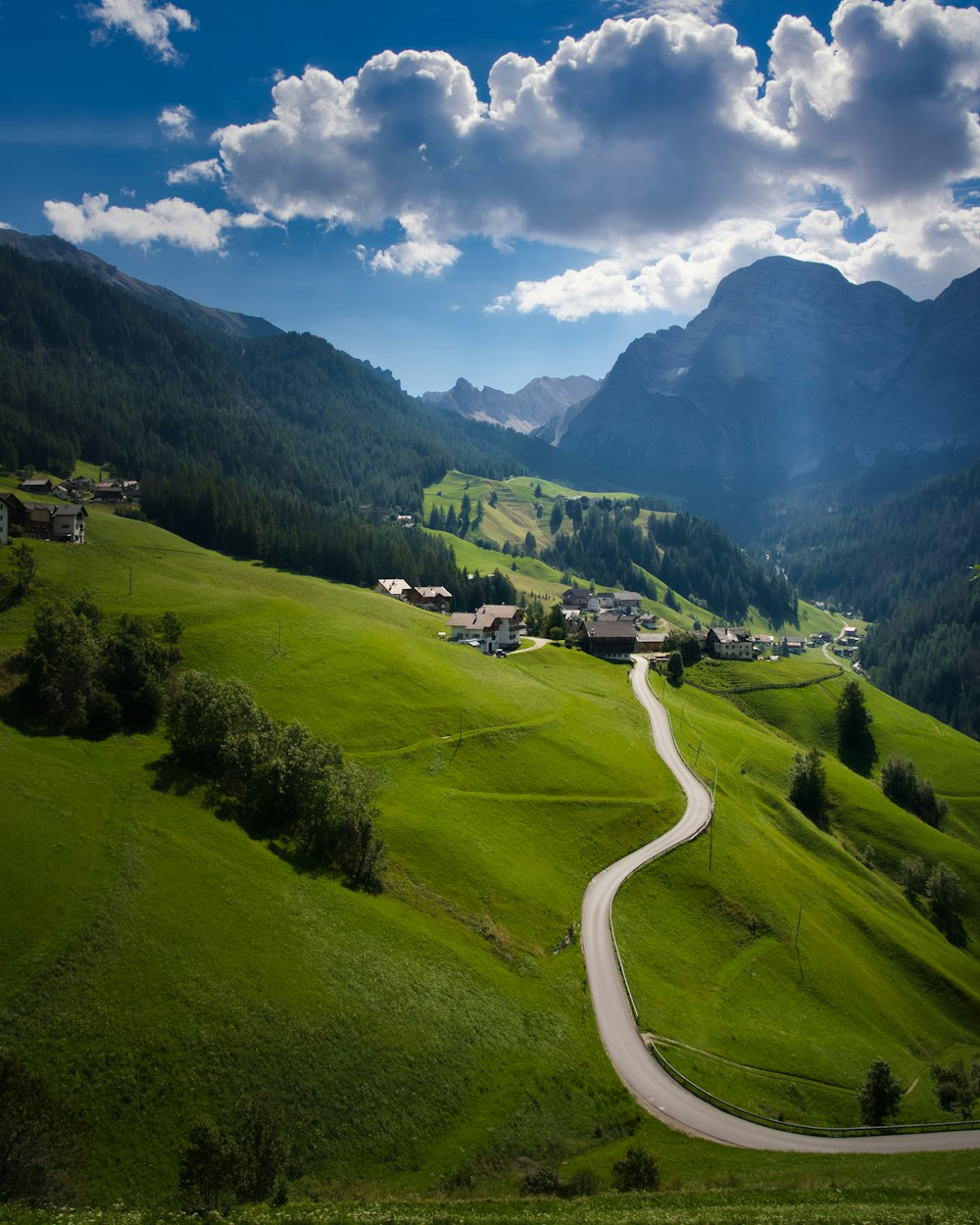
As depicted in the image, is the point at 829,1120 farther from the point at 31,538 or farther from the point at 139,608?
the point at 31,538

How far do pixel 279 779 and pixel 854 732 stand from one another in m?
122

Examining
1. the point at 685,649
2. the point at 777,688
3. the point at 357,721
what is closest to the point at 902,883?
the point at 777,688

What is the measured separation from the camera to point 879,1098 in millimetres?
52625

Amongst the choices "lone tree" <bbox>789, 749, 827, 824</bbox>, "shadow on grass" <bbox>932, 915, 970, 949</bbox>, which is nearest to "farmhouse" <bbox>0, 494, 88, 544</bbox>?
"lone tree" <bbox>789, 749, 827, 824</bbox>

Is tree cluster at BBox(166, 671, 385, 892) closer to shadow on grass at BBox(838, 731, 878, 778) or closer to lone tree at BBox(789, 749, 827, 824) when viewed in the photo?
lone tree at BBox(789, 749, 827, 824)

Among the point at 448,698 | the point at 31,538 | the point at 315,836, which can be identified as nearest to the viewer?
the point at 315,836

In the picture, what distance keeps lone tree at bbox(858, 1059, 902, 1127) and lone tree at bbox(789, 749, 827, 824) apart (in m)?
58.1

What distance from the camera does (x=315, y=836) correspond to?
2366 inches

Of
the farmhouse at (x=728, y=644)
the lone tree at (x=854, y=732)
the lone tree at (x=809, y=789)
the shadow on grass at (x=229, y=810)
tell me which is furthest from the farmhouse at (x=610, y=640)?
the shadow on grass at (x=229, y=810)

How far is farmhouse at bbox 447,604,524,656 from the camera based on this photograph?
14175 cm

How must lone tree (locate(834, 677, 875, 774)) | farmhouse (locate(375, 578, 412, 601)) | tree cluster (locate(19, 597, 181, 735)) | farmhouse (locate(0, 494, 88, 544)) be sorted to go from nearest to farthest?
tree cluster (locate(19, 597, 181, 735)) → farmhouse (locate(0, 494, 88, 544)) → lone tree (locate(834, 677, 875, 774)) → farmhouse (locate(375, 578, 412, 601))

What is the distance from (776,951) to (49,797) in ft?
219

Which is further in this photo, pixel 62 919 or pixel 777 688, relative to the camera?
pixel 777 688

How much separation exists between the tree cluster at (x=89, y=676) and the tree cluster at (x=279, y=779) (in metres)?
4.85
